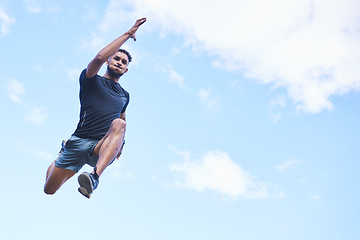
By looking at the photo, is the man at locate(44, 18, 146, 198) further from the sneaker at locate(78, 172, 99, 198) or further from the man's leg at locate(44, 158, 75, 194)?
the sneaker at locate(78, 172, 99, 198)

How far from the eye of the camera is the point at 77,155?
19.9 feet

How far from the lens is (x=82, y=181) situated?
493cm

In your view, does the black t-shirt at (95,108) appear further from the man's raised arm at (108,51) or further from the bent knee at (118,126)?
the bent knee at (118,126)

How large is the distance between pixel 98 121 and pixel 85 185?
134cm

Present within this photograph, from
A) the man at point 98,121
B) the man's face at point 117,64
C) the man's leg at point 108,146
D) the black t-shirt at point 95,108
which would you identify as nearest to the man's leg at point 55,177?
the man at point 98,121

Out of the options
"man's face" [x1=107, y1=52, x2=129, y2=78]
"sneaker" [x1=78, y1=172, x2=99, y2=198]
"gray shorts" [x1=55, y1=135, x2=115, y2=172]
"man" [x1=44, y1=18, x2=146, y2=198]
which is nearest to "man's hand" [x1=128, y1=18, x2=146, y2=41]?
"man" [x1=44, y1=18, x2=146, y2=198]

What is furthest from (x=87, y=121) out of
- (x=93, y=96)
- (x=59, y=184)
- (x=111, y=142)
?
(x=59, y=184)

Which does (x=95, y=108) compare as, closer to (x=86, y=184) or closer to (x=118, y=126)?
(x=118, y=126)

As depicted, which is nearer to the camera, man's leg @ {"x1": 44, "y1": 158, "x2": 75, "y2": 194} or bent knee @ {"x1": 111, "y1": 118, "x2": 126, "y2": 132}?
bent knee @ {"x1": 111, "y1": 118, "x2": 126, "y2": 132}

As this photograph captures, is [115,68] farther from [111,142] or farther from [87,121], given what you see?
[111,142]

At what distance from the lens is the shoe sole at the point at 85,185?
16.1 ft

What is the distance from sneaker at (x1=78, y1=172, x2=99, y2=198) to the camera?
4.92 meters

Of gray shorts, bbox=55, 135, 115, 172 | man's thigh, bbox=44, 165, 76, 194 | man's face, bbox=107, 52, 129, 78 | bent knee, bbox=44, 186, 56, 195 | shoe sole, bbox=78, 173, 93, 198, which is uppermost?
man's face, bbox=107, 52, 129, 78

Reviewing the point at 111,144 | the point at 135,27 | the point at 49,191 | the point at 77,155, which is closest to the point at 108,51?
the point at 135,27
